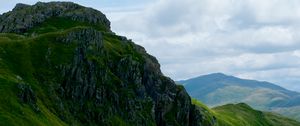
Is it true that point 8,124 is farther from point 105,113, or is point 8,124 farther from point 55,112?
point 105,113

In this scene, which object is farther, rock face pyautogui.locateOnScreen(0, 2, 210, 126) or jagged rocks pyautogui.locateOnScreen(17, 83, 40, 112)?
rock face pyautogui.locateOnScreen(0, 2, 210, 126)

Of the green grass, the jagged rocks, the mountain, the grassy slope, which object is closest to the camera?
the grassy slope

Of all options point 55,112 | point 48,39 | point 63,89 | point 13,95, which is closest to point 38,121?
point 13,95

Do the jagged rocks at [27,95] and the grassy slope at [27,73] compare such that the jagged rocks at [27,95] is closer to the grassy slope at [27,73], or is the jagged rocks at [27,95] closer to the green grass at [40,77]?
the green grass at [40,77]

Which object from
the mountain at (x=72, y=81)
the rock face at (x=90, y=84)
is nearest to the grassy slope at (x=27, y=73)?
the mountain at (x=72, y=81)

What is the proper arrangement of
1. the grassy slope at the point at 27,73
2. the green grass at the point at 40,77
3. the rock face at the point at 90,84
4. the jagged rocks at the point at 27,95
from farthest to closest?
the rock face at the point at 90,84
the jagged rocks at the point at 27,95
the green grass at the point at 40,77
the grassy slope at the point at 27,73

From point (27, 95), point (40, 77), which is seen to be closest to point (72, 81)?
point (40, 77)

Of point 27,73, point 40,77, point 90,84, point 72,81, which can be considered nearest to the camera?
point 27,73

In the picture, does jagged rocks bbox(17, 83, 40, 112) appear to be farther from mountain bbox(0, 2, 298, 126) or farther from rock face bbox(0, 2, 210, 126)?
rock face bbox(0, 2, 210, 126)

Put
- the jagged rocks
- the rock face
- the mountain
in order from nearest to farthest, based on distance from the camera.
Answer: the jagged rocks
the mountain
the rock face

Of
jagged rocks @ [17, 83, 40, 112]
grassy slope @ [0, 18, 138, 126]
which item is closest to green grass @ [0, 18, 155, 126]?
grassy slope @ [0, 18, 138, 126]

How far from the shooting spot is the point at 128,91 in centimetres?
19188

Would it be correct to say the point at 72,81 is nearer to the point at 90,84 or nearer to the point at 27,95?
the point at 90,84

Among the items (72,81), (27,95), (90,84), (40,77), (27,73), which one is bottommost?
(27,95)
